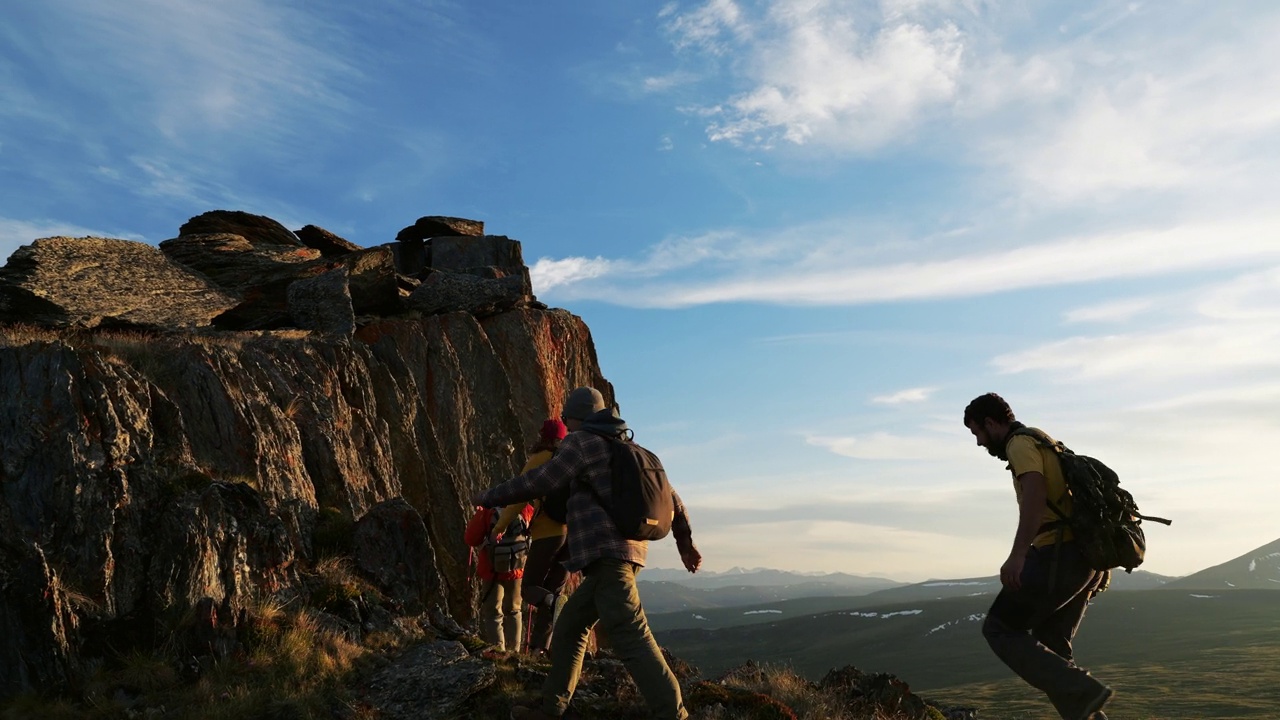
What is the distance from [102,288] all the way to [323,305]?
4297 millimetres

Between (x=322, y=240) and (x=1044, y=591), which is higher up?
(x=322, y=240)

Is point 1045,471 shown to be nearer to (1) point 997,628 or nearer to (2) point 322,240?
(1) point 997,628

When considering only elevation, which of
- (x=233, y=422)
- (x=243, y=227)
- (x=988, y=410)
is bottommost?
(x=988, y=410)

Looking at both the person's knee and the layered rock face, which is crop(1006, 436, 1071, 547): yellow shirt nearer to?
the person's knee

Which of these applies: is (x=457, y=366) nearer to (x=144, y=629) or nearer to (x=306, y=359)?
(x=306, y=359)

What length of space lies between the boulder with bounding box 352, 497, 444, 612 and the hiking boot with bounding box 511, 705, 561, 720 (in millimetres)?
4323

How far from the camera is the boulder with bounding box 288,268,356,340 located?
19.7 m

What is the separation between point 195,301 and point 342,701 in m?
13.5

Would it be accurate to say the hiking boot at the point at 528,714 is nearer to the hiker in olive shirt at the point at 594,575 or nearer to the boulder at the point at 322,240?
the hiker in olive shirt at the point at 594,575

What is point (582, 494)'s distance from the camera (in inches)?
281

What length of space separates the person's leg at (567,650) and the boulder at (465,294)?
1791cm

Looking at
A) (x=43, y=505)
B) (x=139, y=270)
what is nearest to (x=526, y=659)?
(x=43, y=505)

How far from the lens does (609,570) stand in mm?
6965

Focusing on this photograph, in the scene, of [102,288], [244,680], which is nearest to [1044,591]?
[244,680]
